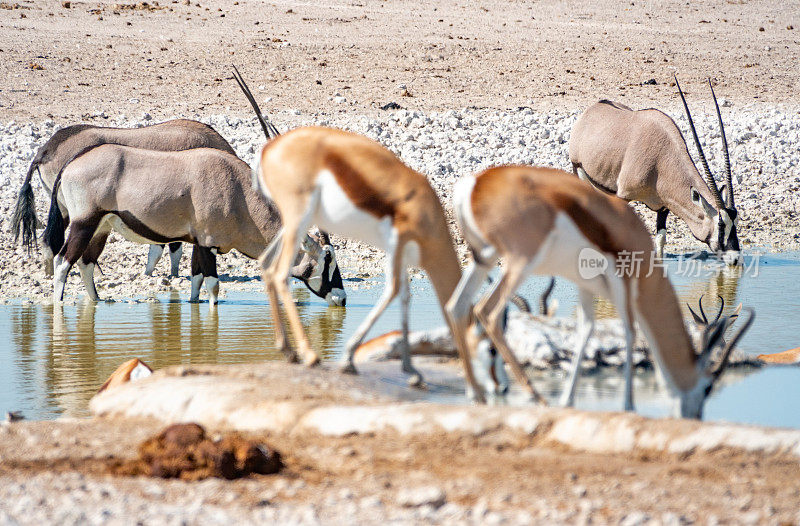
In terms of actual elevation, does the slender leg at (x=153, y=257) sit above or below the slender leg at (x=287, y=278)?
below

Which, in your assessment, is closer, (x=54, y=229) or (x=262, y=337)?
(x=262, y=337)

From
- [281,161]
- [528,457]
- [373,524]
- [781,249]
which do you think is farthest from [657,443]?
[781,249]

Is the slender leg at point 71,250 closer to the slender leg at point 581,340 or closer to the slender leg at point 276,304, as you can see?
the slender leg at point 276,304

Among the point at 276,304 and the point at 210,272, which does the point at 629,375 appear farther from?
the point at 210,272

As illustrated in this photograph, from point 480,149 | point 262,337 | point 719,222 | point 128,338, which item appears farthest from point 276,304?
point 480,149

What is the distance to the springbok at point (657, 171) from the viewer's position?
13.0m

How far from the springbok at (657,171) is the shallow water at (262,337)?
0.58m

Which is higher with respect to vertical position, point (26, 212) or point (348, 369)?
point (348, 369)

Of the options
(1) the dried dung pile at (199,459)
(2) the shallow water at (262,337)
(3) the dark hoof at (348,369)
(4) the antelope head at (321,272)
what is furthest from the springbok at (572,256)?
(4) the antelope head at (321,272)

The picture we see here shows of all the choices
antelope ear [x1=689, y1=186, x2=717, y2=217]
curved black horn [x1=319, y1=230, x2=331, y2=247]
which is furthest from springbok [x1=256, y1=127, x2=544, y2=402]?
antelope ear [x1=689, y1=186, x2=717, y2=217]

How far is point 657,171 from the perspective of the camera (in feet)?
44.7

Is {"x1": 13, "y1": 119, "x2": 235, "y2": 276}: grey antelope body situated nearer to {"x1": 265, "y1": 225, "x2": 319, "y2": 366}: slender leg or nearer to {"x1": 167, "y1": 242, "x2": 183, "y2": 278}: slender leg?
{"x1": 167, "y1": 242, "x2": 183, "y2": 278}: slender leg

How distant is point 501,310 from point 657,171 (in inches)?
347

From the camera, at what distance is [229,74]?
843 inches
